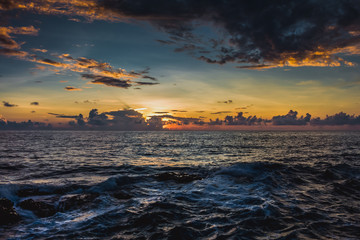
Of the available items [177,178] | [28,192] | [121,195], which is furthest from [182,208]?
[28,192]

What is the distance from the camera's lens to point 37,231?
700cm

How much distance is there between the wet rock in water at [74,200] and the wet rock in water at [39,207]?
43 cm

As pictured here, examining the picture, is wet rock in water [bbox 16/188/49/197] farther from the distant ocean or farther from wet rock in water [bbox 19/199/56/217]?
wet rock in water [bbox 19/199/56/217]

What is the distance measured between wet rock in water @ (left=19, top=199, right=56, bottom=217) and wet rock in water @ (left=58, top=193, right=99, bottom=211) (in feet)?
1.40

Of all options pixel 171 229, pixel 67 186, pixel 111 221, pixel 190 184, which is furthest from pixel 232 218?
pixel 67 186

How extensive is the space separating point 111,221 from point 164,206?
2548mm

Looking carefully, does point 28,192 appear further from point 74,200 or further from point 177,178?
point 177,178

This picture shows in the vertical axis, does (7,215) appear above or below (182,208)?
above

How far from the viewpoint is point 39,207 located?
9266 millimetres

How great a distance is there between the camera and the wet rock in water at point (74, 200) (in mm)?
9555

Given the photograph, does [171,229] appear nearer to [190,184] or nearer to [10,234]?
[10,234]

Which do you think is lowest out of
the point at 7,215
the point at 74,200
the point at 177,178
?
the point at 177,178

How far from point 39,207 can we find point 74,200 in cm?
148

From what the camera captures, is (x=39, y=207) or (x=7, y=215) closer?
(x=7, y=215)
